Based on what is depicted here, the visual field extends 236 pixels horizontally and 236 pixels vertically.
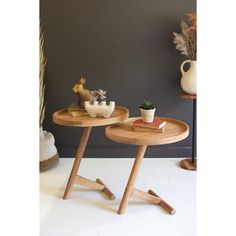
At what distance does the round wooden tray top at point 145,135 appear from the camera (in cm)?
209

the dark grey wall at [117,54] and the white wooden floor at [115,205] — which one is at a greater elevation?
the dark grey wall at [117,54]

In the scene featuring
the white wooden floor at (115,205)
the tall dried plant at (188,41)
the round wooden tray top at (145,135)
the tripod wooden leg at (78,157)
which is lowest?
the white wooden floor at (115,205)

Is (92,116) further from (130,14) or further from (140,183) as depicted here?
(130,14)

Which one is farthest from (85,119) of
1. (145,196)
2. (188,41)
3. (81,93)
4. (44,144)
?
(188,41)

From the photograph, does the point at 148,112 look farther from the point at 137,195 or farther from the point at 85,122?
the point at 137,195

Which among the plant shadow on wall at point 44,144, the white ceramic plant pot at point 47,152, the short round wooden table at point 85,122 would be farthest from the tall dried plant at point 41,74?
the short round wooden table at point 85,122

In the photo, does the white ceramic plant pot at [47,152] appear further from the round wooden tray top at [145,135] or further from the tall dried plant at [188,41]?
the tall dried plant at [188,41]

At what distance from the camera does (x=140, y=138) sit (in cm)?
210

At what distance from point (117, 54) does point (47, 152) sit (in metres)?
1.17

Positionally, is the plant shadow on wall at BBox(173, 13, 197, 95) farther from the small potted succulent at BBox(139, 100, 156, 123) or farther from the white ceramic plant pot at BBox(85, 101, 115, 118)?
the white ceramic plant pot at BBox(85, 101, 115, 118)

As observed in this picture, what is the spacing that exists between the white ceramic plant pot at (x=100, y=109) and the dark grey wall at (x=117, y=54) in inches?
45.7

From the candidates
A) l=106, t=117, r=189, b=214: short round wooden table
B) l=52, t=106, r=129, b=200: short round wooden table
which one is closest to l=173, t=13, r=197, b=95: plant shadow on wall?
l=106, t=117, r=189, b=214: short round wooden table

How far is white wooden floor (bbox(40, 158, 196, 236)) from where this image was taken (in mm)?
2107
